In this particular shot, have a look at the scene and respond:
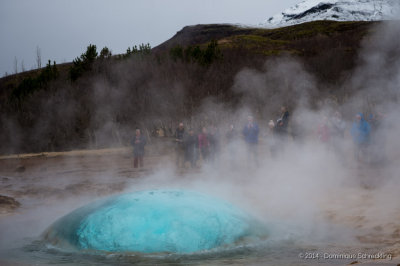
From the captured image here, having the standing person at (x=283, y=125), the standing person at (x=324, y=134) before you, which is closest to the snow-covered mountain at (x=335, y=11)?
the standing person at (x=283, y=125)

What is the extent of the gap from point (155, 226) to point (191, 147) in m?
7.30

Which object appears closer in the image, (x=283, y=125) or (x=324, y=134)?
(x=324, y=134)

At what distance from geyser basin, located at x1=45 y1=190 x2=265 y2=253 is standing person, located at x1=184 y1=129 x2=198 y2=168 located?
6.36m

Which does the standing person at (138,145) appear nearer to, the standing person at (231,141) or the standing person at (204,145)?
the standing person at (204,145)

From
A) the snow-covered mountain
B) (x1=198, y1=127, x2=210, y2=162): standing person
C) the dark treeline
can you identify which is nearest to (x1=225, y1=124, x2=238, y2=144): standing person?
(x1=198, y1=127, x2=210, y2=162): standing person

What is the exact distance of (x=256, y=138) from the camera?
974 centimetres

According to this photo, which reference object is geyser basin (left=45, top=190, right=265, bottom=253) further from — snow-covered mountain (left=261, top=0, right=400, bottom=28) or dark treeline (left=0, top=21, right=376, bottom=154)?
snow-covered mountain (left=261, top=0, right=400, bottom=28)

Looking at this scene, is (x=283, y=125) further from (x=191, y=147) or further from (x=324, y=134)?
(x=191, y=147)

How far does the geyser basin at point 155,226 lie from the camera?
4051mm

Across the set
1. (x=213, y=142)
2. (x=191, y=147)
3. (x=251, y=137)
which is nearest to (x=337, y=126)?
(x=251, y=137)

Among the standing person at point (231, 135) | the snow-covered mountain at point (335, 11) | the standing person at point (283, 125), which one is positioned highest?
the snow-covered mountain at point (335, 11)

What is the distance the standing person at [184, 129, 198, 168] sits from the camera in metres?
11.2

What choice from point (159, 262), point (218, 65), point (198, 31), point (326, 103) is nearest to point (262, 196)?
point (159, 262)

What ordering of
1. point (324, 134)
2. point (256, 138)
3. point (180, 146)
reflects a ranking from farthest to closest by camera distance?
point (180, 146) → point (256, 138) → point (324, 134)
